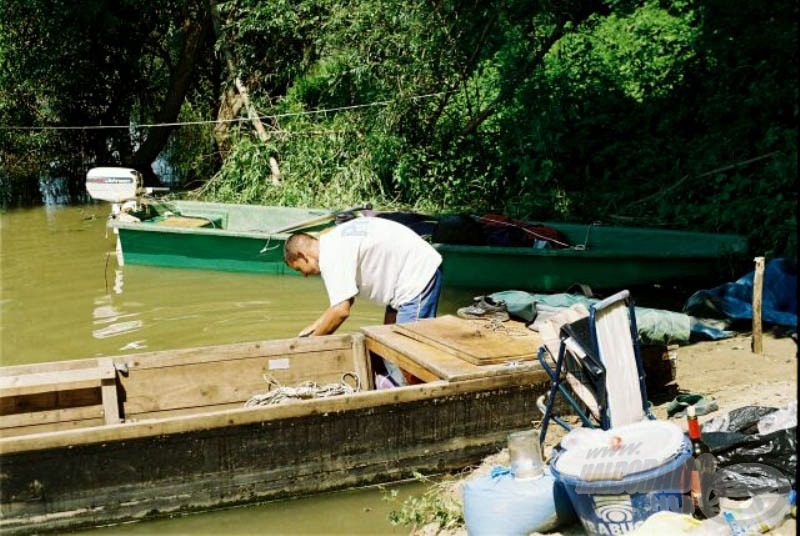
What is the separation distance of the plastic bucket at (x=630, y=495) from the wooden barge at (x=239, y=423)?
1.92 m

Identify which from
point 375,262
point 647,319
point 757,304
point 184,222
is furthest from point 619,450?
point 184,222

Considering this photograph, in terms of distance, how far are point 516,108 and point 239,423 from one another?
10320mm

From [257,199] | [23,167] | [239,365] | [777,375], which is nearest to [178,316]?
[239,365]

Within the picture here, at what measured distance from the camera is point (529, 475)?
445cm

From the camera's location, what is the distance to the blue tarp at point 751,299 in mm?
8203

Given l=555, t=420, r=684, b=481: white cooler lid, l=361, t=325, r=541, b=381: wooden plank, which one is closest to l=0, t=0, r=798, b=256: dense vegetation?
l=361, t=325, r=541, b=381: wooden plank

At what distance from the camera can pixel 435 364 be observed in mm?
5922

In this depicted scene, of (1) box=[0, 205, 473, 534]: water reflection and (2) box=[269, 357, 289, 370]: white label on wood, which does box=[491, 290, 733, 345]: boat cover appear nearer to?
(2) box=[269, 357, 289, 370]: white label on wood

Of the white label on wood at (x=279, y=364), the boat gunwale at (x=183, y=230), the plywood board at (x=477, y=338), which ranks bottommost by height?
the white label on wood at (x=279, y=364)

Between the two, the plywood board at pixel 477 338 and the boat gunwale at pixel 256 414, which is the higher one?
the plywood board at pixel 477 338

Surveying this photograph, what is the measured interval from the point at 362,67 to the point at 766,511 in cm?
1197

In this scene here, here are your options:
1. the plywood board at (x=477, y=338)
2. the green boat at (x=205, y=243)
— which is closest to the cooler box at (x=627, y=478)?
the plywood board at (x=477, y=338)

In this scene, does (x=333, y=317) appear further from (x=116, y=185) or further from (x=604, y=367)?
(x=116, y=185)

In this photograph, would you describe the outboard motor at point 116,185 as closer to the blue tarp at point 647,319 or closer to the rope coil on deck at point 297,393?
the rope coil on deck at point 297,393
